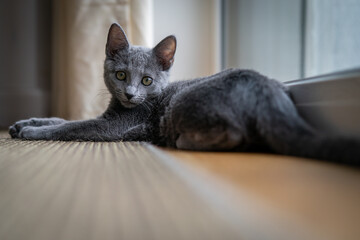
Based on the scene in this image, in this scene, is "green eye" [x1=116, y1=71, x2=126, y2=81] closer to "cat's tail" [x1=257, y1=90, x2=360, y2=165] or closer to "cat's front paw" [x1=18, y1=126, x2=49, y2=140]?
"cat's front paw" [x1=18, y1=126, x2=49, y2=140]

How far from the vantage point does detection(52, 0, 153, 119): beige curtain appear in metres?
2.15

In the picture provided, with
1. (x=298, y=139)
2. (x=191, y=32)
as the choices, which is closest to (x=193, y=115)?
(x=298, y=139)

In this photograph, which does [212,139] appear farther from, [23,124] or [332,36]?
[332,36]

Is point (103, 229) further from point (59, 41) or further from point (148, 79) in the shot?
point (59, 41)

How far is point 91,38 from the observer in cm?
228

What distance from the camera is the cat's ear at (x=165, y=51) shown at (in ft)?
4.62

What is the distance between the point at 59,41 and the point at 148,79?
1517 mm

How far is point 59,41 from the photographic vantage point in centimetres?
253

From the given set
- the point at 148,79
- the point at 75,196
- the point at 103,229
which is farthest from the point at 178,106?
the point at 103,229

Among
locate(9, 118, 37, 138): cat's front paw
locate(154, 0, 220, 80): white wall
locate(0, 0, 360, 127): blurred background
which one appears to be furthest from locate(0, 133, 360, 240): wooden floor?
locate(154, 0, 220, 80): white wall

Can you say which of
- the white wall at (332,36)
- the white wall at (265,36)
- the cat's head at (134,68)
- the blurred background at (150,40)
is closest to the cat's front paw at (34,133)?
the cat's head at (134,68)

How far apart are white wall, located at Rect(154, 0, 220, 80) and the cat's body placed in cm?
103

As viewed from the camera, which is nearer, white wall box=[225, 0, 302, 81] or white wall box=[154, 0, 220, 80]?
white wall box=[225, 0, 302, 81]

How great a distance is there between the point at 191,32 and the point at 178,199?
84.3 inches
